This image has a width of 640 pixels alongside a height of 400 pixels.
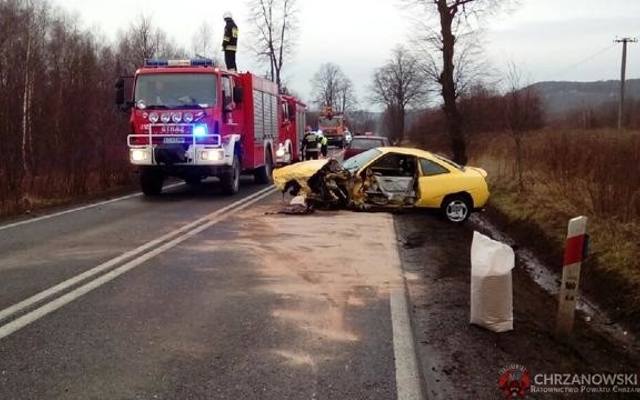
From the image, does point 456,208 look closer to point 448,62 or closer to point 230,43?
point 230,43

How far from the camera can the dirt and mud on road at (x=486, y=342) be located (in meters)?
4.29

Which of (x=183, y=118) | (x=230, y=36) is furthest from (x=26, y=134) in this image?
(x=230, y=36)

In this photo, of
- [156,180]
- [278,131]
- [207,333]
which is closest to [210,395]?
[207,333]

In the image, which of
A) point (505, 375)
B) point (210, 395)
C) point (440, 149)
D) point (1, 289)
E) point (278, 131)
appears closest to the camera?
point (210, 395)

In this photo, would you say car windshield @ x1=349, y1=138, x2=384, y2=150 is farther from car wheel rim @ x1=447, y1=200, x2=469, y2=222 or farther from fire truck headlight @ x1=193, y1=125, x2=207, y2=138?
car wheel rim @ x1=447, y1=200, x2=469, y2=222

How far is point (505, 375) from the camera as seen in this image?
4.30 metres

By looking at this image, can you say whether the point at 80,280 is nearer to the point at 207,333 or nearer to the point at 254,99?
the point at 207,333

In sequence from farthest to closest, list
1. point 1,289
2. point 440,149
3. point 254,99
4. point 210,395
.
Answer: point 440,149
point 254,99
point 1,289
point 210,395

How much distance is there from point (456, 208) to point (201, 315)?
8454mm

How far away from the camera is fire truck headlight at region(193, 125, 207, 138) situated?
14.2 m

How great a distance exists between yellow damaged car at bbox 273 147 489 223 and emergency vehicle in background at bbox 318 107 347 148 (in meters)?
41.3

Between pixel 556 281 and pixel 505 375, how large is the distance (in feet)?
18.3

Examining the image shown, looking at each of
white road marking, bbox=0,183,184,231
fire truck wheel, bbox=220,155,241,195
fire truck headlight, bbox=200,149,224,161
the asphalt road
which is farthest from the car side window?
white road marking, bbox=0,183,184,231

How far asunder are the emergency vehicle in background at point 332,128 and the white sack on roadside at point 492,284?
162ft
